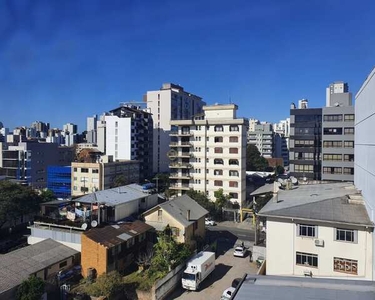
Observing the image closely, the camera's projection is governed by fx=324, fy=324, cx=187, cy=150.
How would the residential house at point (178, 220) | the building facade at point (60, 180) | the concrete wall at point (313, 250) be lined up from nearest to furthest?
the concrete wall at point (313, 250) → the residential house at point (178, 220) → the building facade at point (60, 180)

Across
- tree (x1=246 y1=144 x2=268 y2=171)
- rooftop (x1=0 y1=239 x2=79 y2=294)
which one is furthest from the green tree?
tree (x1=246 y1=144 x2=268 y2=171)

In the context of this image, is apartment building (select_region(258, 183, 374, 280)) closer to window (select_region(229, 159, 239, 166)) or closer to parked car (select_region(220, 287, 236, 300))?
parked car (select_region(220, 287, 236, 300))

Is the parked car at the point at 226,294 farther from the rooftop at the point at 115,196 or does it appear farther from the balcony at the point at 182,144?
the balcony at the point at 182,144

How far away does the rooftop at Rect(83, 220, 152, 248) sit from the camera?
79.2 ft

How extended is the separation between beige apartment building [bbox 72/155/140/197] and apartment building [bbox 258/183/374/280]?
38121 mm

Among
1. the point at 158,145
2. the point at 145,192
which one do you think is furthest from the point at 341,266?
the point at 158,145

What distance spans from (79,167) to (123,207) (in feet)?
92.5

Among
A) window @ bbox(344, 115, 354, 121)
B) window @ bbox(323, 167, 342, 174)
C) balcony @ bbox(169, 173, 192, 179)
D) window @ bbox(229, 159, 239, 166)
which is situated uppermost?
window @ bbox(344, 115, 354, 121)

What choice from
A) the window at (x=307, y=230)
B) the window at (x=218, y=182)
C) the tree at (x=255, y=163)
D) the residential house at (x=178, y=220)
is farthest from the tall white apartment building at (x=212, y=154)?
the tree at (x=255, y=163)

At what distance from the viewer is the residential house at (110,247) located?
77.0ft

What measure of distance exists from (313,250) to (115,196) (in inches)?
774

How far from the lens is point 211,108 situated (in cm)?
5272

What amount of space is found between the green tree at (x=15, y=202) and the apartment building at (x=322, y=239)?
2864cm

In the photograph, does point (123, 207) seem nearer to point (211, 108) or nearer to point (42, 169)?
point (211, 108)
